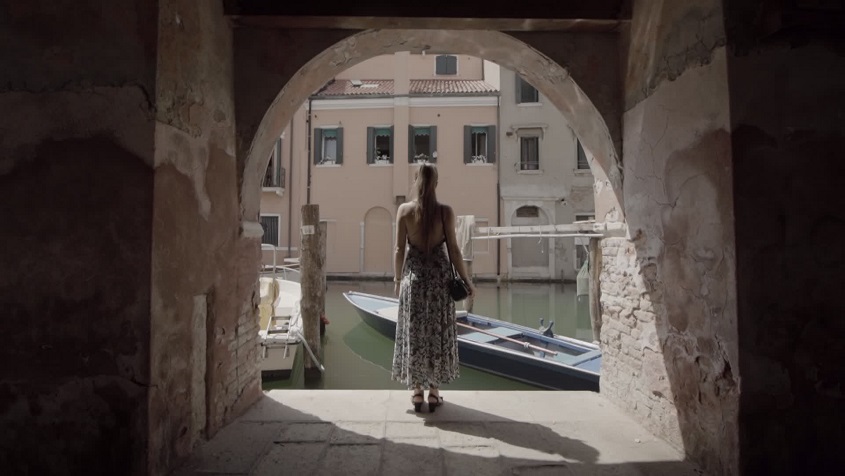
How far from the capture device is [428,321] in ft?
9.53

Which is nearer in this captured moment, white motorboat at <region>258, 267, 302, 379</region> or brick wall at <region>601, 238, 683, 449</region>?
brick wall at <region>601, 238, 683, 449</region>

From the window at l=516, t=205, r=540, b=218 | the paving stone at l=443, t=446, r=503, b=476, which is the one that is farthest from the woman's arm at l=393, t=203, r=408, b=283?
the window at l=516, t=205, r=540, b=218

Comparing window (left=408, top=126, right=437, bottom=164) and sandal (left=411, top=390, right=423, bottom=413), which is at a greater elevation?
window (left=408, top=126, right=437, bottom=164)

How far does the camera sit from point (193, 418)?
8.11 ft

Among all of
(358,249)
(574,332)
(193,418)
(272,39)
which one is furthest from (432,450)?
(358,249)

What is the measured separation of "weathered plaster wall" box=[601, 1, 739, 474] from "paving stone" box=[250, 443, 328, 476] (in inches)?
75.6

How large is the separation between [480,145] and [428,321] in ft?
49.6

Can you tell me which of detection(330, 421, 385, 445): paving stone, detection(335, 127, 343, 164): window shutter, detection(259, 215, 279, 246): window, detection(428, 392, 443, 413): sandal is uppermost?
detection(335, 127, 343, 164): window shutter

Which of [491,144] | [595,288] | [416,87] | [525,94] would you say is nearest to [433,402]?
[595,288]

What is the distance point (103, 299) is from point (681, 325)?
9.24ft

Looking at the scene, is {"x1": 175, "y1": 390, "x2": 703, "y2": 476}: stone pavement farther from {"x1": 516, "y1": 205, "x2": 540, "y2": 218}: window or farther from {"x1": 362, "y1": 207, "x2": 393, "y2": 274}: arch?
{"x1": 516, "y1": 205, "x2": 540, "y2": 218}: window

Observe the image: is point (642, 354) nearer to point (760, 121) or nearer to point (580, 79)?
point (760, 121)

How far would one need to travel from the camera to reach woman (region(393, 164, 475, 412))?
2910mm

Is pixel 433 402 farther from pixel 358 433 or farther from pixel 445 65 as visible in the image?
pixel 445 65
